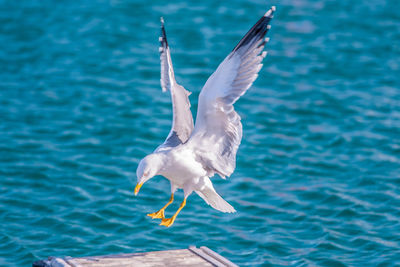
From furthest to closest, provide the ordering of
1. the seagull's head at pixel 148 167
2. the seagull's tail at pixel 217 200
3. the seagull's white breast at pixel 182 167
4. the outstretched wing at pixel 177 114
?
the seagull's tail at pixel 217 200
the outstretched wing at pixel 177 114
the seagull's white breast at pixel 182 167
the seagull's head at pixel 148 167

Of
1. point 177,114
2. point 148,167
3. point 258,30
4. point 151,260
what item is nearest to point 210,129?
point 177,114

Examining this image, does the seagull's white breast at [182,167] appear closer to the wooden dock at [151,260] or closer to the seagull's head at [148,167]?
the seagull's head at [148,167]

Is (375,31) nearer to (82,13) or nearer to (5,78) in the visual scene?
(82,13)

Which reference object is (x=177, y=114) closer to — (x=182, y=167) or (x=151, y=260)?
(x=182, y=167)

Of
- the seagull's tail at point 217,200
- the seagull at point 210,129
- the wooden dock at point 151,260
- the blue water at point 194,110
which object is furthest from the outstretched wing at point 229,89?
the blue water at point 194,110

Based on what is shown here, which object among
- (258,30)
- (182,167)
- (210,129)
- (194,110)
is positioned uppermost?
(194,110)

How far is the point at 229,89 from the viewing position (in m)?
7.23

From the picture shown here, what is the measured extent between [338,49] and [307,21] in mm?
1576

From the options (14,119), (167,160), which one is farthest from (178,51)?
(167,160)

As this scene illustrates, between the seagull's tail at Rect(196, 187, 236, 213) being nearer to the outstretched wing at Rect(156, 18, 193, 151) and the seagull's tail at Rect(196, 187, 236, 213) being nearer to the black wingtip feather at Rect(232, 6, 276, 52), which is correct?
the outstretched wing at Rect(156, 18, 193, 151)

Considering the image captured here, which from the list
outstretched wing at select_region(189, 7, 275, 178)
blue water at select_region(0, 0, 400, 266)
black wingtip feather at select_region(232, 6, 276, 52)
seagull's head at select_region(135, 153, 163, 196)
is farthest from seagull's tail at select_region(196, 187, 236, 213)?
black wingtip feather at select_region(232, 6, 276, 52)

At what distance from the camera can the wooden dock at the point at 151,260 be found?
7195 millimetres

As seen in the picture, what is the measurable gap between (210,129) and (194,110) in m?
5.28

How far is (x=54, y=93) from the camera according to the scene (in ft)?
43.4
